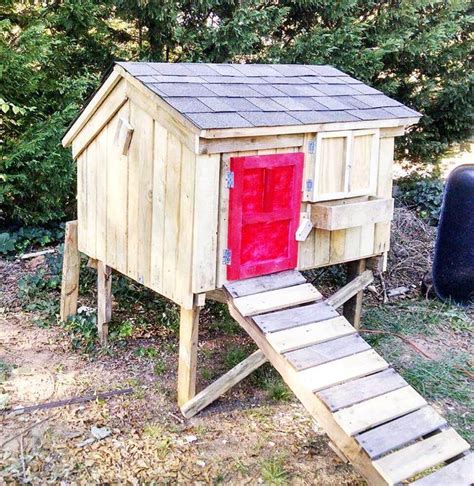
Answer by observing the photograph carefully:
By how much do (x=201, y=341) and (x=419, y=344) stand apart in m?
2.12

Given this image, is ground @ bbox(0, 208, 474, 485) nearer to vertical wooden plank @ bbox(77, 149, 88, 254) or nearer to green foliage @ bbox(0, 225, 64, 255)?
green foliage @ bbox(0, 225, 64, 255)

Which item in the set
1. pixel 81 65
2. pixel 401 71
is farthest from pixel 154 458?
pixel 401 71

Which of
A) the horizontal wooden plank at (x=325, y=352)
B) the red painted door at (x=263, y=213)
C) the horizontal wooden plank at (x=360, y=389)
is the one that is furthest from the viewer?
the red painted door at (x=263, y=213)

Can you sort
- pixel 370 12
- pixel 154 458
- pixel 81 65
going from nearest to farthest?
pixel 154 458 → pixel 81 65 → pixel 370 12

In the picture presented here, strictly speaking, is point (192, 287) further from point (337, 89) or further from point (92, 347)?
point (337, 89)

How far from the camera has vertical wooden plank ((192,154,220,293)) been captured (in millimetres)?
4059

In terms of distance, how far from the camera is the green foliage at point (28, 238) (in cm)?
761

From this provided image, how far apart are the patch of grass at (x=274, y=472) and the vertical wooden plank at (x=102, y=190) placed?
2.18 metres

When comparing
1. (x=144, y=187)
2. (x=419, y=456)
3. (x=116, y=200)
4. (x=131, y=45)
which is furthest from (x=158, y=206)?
(x=131, y=45)

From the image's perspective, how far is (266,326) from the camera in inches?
164

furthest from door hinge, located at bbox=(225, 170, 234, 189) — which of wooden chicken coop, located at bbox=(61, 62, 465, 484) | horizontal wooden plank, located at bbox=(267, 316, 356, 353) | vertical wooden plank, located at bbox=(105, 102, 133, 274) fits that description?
horizontal wooden plank, located at bbox=(267, 316, 356, 353)

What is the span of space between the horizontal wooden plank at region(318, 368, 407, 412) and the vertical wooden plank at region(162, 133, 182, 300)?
1344 millimetres

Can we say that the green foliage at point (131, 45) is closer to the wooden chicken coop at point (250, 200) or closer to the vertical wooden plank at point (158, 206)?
the wooden chicken coop at point (250, 200)

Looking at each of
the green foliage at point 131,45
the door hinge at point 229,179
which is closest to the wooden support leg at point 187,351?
the door hinge at point 229,179
